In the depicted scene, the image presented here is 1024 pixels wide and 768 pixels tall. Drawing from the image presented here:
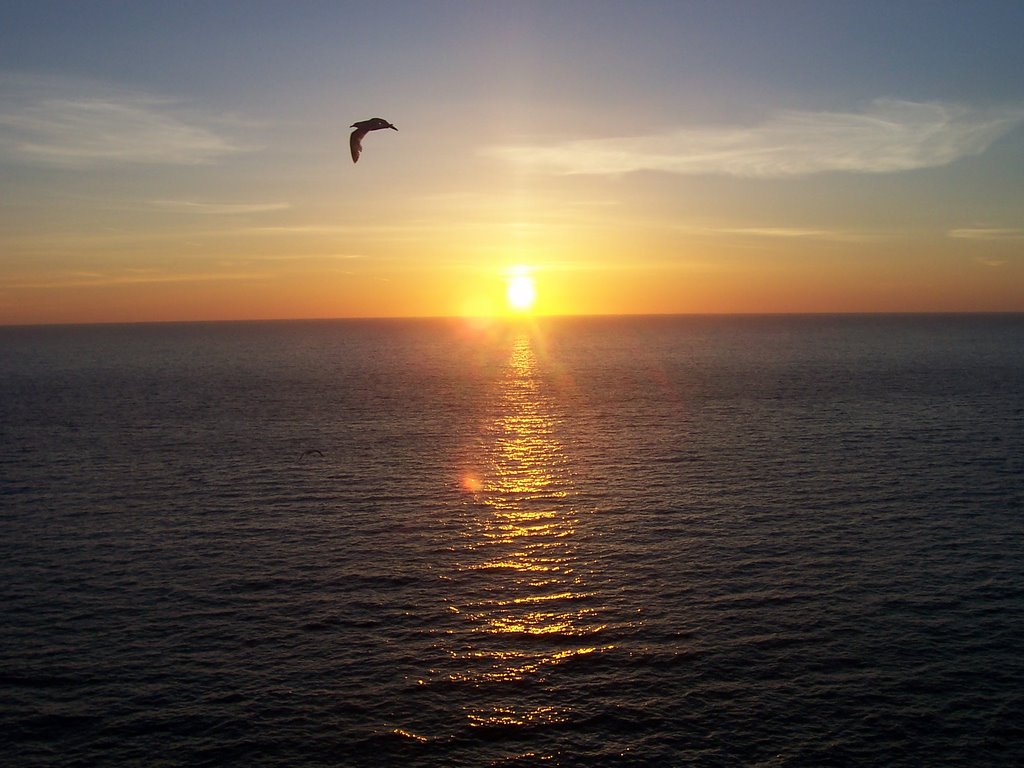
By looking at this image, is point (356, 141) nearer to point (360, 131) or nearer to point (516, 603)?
point (360, 131)

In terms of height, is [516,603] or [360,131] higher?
[360,131]

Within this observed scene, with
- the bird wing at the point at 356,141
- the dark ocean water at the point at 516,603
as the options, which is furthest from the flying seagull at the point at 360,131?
the dark ocean water at the point at 516,603

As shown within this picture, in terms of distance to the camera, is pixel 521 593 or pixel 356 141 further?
pixel 521 593

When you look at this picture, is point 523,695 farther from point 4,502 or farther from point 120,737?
point 4,502

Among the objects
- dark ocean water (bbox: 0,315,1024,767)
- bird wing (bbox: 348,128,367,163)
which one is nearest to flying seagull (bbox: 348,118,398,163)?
bird wing (bbox: 348,128,367,163)

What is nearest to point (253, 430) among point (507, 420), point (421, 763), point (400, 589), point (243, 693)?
point (507, 420)

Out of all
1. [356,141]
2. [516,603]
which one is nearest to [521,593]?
[516,603]
